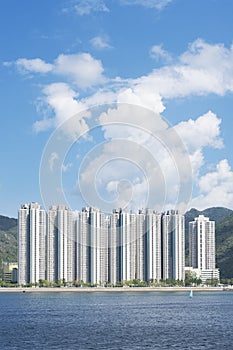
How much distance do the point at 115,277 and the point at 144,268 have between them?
4.09m

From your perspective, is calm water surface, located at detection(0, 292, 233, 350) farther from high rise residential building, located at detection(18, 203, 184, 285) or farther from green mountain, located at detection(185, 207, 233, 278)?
green mountain, located at detection(185, 207, 233, 278)

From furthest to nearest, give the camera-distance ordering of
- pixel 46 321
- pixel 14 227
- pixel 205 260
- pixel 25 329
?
pixel 14 227 → pixel 205 260 → pixel 46 321 → pixel 25 329

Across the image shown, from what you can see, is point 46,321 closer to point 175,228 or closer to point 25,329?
point 25,329

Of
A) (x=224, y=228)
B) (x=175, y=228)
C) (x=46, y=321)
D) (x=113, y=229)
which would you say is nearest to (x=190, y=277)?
(x=175, y=228)

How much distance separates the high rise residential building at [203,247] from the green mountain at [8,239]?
29250 mm

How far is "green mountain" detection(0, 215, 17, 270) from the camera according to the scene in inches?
4592

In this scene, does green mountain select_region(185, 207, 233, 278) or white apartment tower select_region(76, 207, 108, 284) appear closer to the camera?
white apartment tower select_region(76, 207, 108, 284)

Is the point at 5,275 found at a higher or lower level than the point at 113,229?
lower

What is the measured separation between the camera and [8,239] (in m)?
128

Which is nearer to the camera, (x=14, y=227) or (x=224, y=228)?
(x=224, y=228)

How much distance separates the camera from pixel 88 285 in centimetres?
7919

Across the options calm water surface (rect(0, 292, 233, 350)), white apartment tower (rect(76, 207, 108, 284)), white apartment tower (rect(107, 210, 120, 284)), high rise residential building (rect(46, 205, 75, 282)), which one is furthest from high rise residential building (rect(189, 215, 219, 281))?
calm water surface (rect(0, 292, 233, 350))

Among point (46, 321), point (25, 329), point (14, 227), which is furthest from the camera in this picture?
point (14, 227)

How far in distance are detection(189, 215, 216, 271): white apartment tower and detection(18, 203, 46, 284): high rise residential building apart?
2749cm
